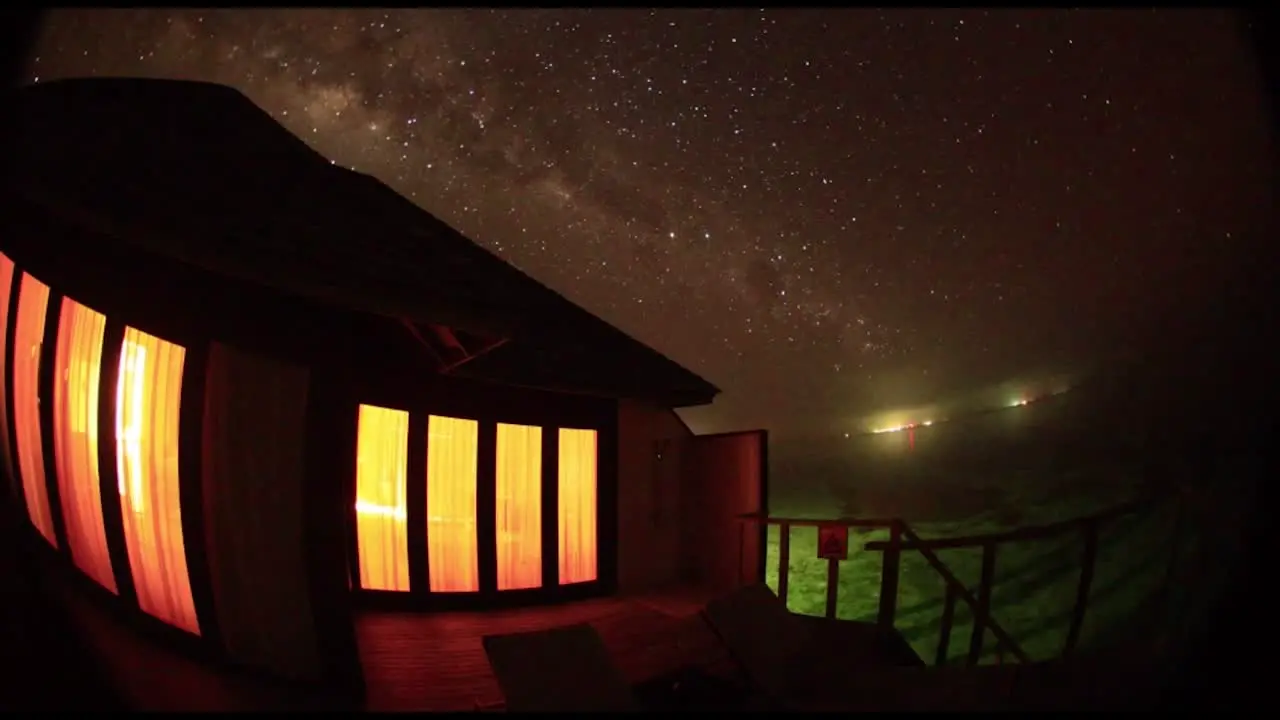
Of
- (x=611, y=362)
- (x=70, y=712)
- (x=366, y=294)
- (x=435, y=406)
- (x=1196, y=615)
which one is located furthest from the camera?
(x=435, y=406)

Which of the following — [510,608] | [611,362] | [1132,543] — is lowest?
[510,608]

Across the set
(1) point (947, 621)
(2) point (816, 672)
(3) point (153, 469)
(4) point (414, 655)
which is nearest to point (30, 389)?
(3) point (153, 469)

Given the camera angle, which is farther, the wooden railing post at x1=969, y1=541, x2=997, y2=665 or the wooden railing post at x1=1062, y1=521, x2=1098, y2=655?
the wooden railing post at x1=969, y1=541, x2=997, y2=665

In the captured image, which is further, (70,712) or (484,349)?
(484,349)

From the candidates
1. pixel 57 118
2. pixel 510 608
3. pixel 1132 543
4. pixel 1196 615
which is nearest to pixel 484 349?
pixel 510 608

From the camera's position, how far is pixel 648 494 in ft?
5.24

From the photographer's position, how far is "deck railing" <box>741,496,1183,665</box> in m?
1.17

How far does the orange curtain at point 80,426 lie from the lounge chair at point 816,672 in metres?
1.62

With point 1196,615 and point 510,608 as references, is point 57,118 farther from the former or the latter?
point 1196,615

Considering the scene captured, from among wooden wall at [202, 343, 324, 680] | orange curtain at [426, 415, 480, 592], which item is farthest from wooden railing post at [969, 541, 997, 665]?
wooden wall at [202, 343, 324, 680]

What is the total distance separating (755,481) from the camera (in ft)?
5.05

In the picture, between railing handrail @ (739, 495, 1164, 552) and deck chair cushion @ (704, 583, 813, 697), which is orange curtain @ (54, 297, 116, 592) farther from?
railing handrail @ (739, 495, 1164, 552)

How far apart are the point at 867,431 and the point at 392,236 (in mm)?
2044

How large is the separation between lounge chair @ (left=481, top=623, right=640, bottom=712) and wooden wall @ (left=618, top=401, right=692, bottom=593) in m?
0.29
